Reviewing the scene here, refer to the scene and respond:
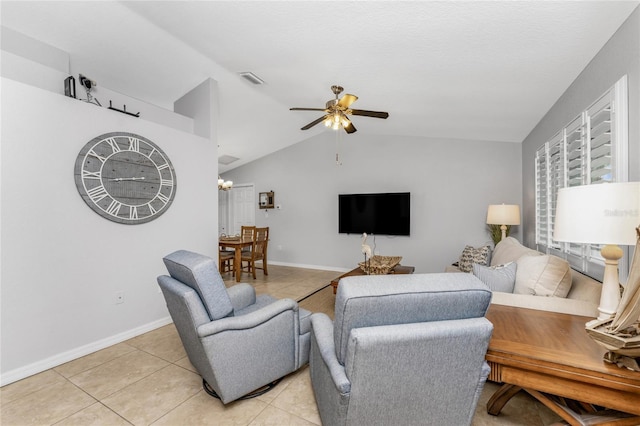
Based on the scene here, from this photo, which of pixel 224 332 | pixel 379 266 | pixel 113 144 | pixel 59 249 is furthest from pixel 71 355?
pixel 379 266

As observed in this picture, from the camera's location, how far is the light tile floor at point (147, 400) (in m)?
1.73

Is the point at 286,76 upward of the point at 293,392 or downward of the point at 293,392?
upward

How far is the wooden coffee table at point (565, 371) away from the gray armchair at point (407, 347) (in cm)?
12

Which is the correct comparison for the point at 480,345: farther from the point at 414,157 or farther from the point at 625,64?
the point at 414,157

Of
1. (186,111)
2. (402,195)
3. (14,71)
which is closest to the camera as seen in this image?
(14,71)

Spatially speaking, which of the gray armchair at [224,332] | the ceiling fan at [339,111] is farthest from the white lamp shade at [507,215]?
the gray armchair at [224,332]

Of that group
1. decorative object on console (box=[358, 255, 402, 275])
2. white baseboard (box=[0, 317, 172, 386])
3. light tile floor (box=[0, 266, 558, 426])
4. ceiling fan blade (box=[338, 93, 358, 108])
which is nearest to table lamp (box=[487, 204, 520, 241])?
decorative object on console (box=[358, 255, 402, 275])

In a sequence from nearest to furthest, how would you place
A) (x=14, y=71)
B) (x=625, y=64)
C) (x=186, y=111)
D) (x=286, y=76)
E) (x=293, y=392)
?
(x=625, y=64)
(x=293, y=392)
(x=14, y=71)
(x=286, y=76)
(x=186, y=111)

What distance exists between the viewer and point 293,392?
1.98 metres

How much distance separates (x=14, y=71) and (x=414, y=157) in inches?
208

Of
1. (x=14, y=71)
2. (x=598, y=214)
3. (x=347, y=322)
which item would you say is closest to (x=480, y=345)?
(x=347, y=322)

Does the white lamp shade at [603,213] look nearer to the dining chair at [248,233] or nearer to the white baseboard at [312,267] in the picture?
the dining chair at [248,233]

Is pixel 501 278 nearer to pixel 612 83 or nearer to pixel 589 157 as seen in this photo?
pixel 589 157

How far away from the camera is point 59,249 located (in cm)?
242
